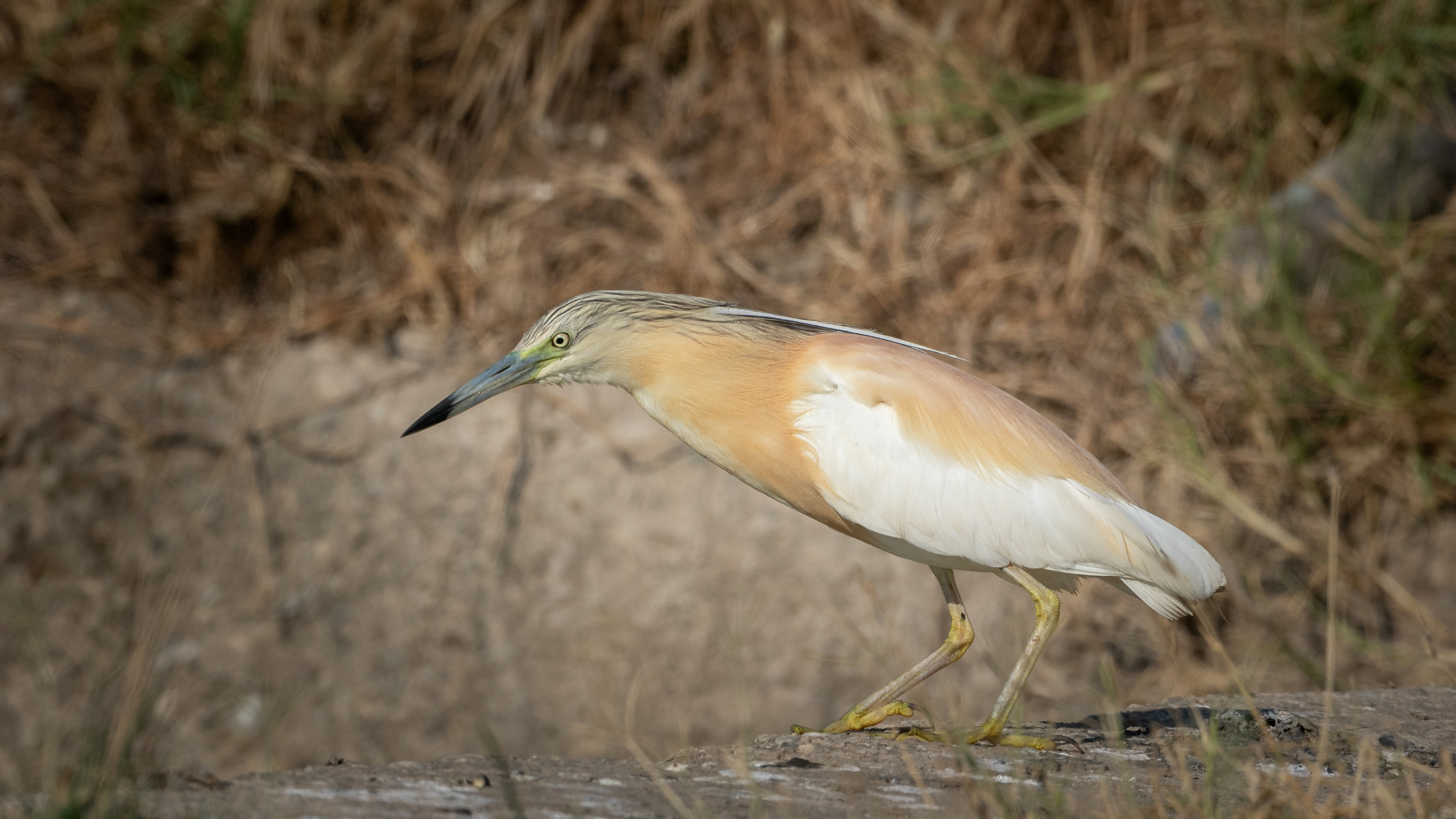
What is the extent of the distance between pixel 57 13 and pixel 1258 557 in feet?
20.9

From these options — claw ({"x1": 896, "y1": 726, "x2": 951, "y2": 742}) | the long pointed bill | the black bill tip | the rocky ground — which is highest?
the long pointed bill

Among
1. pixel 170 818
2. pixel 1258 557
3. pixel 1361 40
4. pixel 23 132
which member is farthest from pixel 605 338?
pixel 23 132

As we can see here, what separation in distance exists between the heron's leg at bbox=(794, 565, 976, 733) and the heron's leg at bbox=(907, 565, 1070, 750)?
4.5 inches

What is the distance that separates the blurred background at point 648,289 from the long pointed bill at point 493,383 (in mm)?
2345

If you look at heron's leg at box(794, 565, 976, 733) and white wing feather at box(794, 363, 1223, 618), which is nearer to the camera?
white wing feather at box(794, 363, 1223, 618)

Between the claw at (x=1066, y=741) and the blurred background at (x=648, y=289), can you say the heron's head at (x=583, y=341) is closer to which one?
the claw at (x=1066, y=741)

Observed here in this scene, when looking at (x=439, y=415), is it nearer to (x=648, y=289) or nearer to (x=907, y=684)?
(x=907, y=684)

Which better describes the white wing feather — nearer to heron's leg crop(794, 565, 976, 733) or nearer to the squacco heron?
the squacco heron

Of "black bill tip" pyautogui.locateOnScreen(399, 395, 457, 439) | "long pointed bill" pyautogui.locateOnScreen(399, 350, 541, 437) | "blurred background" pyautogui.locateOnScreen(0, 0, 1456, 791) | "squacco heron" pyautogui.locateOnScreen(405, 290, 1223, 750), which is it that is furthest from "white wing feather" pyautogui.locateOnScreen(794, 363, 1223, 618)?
"blurred background" pyautogui.locateOnScreen(0, 0, 1456, 791)

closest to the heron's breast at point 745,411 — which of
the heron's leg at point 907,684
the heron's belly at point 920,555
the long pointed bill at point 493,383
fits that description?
the heron's belly at point 920,555

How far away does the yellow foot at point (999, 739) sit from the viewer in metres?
2.54

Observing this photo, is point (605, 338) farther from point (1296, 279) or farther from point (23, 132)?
point (23, 132)

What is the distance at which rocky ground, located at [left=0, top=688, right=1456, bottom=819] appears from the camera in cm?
196

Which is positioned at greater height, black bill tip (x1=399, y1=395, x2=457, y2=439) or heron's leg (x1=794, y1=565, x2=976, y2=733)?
black bill tip (x1=399, y1=395, x2=457, y2=439)
